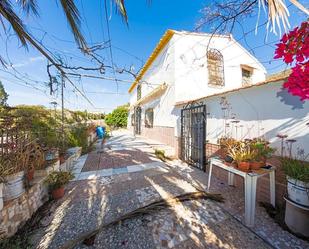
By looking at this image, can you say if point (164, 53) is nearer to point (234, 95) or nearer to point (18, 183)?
point (234, 95)

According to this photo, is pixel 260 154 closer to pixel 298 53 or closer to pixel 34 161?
pixel 298 53

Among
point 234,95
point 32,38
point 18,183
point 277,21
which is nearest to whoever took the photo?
point 277,21

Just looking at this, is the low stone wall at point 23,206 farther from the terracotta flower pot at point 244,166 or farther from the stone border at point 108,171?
the terracotta flower pot at point 244,166

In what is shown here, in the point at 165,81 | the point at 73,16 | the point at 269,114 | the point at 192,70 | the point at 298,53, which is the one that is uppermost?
the point at 192,70

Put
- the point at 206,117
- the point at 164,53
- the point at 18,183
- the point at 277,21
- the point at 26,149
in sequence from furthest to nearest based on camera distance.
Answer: the point at 164,53, the point at 206,117, the point at 26,149, the point at 18,183, the point at 277,21

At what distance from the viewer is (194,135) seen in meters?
5.31

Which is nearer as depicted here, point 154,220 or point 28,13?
point 28,13

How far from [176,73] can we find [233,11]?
4.82 metres

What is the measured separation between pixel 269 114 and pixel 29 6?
13.8ft

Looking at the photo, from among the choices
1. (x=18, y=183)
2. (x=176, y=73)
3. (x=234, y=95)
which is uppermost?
(x=176, y=73)

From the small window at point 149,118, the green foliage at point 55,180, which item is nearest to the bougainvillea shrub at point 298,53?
the green foliage at point 55,180

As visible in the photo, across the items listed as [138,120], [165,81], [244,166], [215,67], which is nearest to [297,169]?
[244,166]

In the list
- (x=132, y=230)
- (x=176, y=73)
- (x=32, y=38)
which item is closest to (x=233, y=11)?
(x=32, y=38)

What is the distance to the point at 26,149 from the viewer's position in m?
2.78
